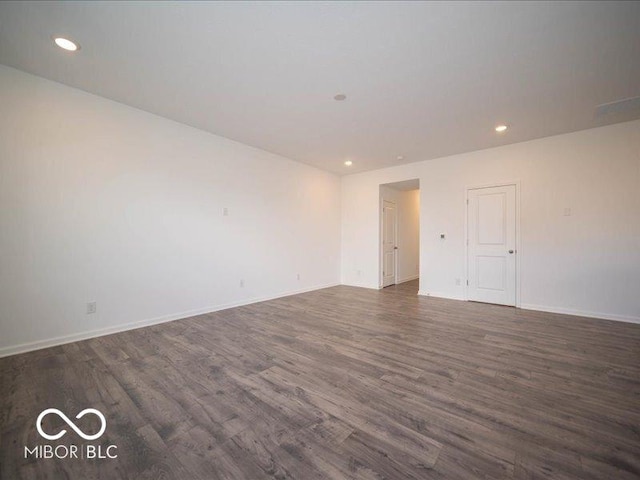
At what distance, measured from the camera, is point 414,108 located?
327cm

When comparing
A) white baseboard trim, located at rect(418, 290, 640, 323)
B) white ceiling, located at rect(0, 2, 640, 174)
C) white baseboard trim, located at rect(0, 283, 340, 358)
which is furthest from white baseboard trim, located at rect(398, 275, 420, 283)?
white ceiling, located at rect(0, 2, 640, 174)

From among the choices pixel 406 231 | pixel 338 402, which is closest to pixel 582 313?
pixel 406 231

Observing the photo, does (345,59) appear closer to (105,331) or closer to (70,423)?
(70,423)

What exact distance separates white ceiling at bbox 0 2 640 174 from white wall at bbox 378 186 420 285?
320 centimetres

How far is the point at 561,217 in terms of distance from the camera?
411cm

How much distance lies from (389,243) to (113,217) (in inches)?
219

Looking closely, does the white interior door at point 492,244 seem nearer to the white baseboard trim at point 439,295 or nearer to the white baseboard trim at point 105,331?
the white baseboard trim at point 439,295

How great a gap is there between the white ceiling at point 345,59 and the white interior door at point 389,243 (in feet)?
9.37

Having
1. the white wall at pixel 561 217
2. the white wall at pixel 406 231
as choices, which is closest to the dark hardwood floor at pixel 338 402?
the white wall at pixel 561 217

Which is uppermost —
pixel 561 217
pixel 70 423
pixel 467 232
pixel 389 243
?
pixel 561 217

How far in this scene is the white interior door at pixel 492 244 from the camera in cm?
455

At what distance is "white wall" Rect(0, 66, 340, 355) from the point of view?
2.65 meters

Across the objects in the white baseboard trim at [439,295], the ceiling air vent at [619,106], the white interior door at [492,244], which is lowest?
the white baseboard trim at [439,295]

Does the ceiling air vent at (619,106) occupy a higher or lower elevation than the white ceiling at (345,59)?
lower
